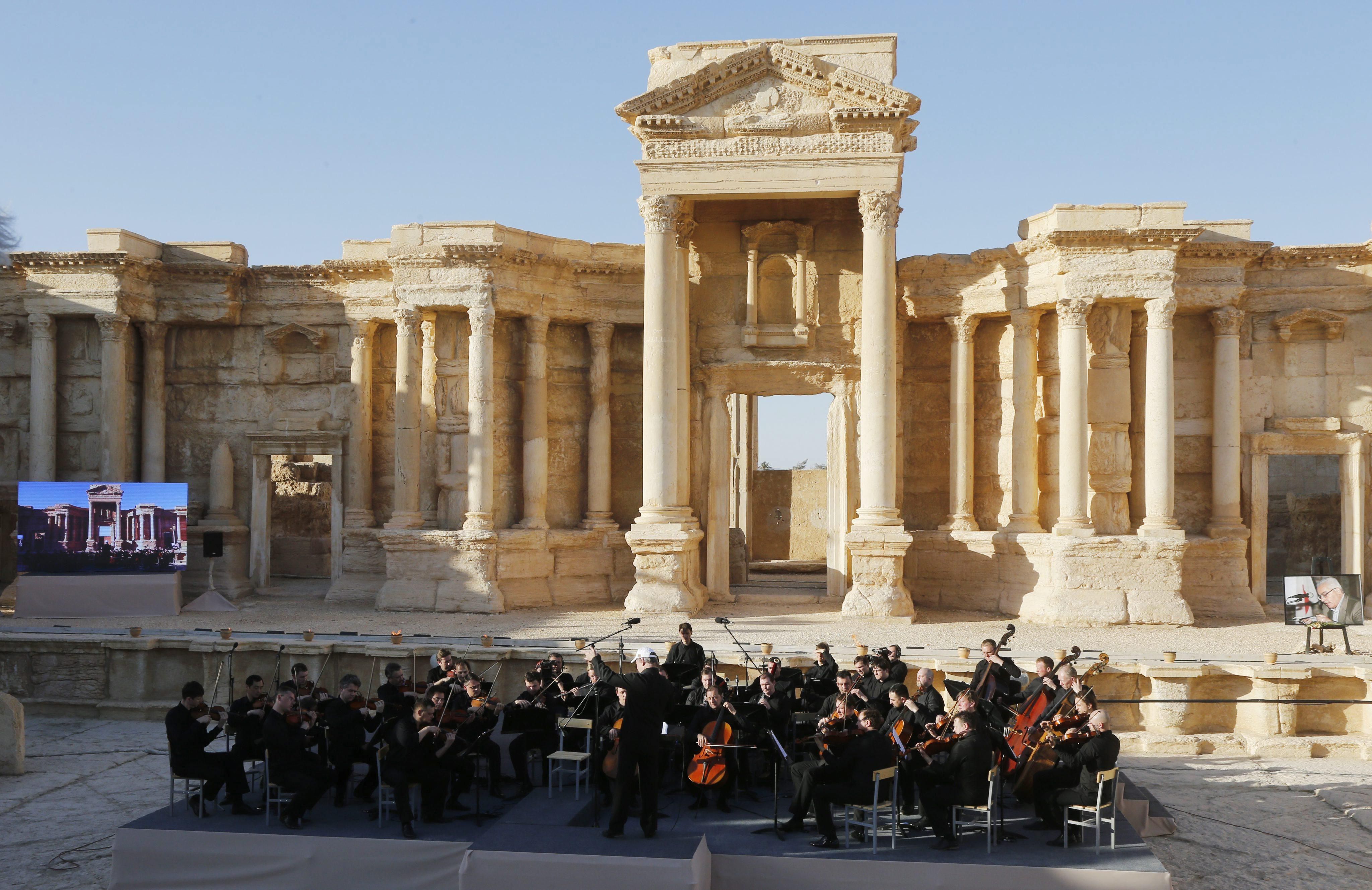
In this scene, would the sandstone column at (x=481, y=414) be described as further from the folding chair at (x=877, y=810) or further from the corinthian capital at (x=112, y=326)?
the folding chair at (x=877, y=810)

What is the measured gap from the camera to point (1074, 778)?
10.2 metres

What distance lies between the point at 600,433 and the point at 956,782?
46.7 feet

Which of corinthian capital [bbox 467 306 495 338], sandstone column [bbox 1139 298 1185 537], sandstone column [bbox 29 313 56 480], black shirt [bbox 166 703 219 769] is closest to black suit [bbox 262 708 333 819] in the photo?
black shirt [bbox 166 703 219 769]

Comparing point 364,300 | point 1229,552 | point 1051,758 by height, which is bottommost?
point 1051,758

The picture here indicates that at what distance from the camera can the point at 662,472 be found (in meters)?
20.6

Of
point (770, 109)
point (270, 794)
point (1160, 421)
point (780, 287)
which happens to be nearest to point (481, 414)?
point (780, 287)

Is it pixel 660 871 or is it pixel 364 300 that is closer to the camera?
pixel 660 871

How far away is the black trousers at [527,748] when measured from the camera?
11.6 m

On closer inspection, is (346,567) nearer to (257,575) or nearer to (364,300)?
(257,575)

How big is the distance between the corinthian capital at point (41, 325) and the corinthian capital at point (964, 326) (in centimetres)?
1831

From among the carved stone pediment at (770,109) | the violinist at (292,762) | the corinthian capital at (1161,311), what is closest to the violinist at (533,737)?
the violinist at (292,762)

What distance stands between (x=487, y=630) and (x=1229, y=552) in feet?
44.8

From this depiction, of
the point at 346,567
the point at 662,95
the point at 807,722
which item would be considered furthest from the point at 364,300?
the point at 807,722

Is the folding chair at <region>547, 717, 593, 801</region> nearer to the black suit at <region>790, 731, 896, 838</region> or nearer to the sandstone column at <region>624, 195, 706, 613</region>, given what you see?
the black suit at <region>790, 731, 896, 838</region>
